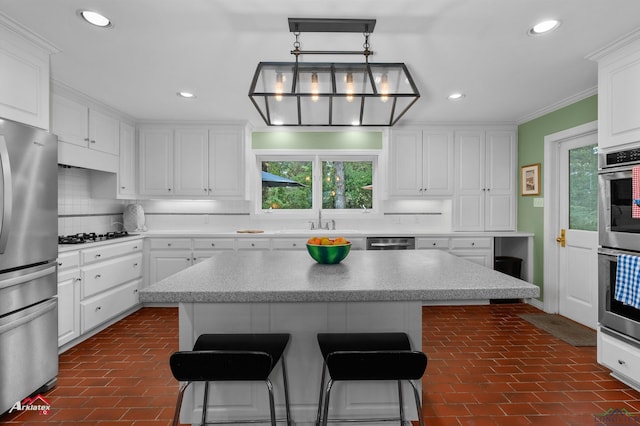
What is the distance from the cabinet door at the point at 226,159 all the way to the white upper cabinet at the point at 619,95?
3.81m

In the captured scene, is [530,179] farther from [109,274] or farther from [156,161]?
[109,274]

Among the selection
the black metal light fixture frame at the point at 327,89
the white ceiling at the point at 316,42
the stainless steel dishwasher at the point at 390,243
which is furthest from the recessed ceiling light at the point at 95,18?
the stainless steel dishwasher at the point at 390,243

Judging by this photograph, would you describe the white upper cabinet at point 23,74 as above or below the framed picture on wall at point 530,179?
above

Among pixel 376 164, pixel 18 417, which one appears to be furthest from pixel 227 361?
pixel 376 164

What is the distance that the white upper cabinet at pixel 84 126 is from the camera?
10.2ft

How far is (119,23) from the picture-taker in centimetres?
210

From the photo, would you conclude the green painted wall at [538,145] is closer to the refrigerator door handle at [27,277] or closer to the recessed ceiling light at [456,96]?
the recessed ceiling light at [456,96]

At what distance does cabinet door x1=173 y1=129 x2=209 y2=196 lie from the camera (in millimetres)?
4375

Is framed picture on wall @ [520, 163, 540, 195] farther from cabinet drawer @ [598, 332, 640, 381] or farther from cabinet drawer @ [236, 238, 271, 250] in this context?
cabinet drawer @ [236, 238, 271, 250]

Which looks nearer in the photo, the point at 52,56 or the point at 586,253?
the point at 52,56

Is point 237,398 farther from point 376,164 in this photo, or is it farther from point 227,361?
point 376,164

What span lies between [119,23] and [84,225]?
2.67 metres

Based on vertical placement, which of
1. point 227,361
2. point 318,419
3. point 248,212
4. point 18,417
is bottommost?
point 18,417

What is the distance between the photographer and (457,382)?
2354 millimetres
